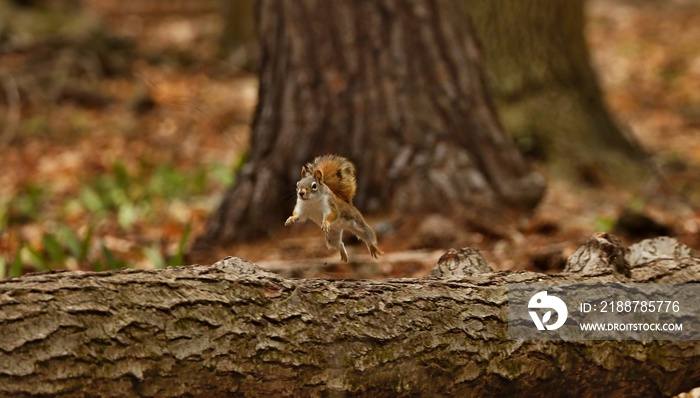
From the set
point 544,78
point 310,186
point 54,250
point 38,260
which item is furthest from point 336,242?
point 544,78

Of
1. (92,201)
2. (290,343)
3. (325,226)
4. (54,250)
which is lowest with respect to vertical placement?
(290,343)

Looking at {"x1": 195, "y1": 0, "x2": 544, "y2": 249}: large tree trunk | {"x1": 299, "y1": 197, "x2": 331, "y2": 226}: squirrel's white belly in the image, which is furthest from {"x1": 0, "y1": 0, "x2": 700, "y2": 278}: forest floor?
{"x1": 299, "y1": 197, "x2": 331, "y2": 226}: squirrel's white belly

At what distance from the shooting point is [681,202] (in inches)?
249

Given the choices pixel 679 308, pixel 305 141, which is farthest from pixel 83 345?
pixel 305 141

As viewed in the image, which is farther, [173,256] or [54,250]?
[54,250]

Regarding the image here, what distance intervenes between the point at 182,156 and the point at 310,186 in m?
7.03

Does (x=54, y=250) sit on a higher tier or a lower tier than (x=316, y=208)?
higher

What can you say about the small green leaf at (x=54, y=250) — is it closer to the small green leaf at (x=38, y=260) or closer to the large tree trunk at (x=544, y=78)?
the small green leaf at (x=38, y=260)

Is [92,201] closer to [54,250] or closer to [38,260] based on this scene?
[54,250]

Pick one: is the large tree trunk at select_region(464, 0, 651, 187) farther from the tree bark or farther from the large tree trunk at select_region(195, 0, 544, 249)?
the tree bark

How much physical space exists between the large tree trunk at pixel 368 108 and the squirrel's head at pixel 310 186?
8.52ft

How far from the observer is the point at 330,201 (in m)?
2.46

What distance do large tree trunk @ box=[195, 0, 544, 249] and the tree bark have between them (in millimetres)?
2108

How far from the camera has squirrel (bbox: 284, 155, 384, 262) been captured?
7.84 ft
